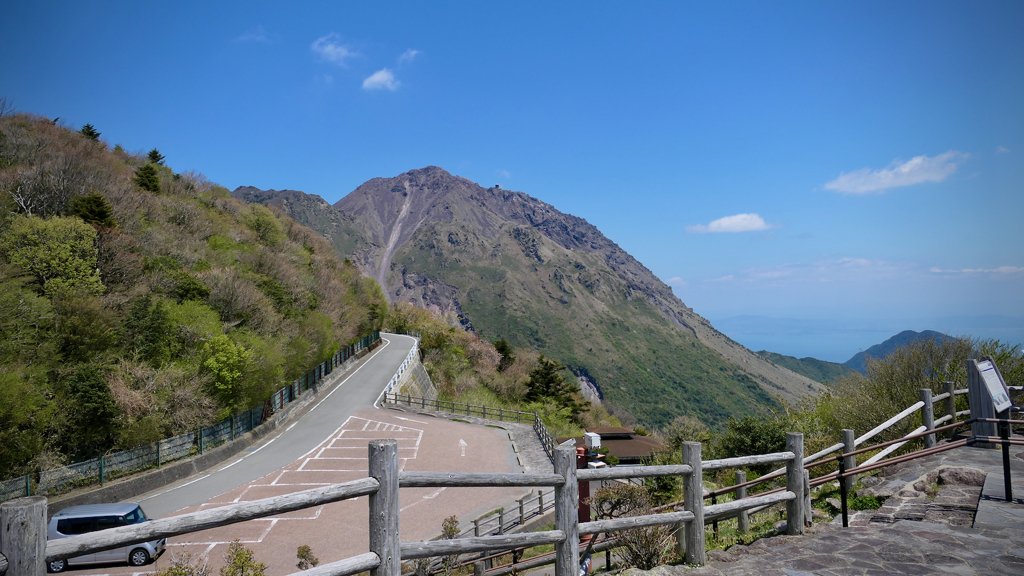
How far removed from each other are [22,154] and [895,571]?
137 ft

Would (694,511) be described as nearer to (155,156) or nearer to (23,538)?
(23,538)

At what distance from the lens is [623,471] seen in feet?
14.9

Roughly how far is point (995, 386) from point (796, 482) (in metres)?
3.91

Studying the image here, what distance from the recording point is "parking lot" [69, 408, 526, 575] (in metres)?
12.0

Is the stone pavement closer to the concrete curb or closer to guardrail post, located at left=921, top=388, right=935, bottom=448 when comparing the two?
guardrail post, located at left=921, top=388, right=935, bottom=448

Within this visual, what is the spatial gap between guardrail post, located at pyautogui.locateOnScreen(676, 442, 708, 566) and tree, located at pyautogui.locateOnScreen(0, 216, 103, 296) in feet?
75.9

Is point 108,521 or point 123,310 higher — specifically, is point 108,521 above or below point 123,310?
below

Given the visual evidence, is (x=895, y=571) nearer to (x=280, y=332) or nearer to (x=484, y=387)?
(x=280, y=332)

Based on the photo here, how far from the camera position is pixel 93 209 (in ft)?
78.9

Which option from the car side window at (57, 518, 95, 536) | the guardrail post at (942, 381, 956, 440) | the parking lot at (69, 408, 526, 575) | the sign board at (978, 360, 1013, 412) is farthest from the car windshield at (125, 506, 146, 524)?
the guardrail post at (942, 381, 956, 440)

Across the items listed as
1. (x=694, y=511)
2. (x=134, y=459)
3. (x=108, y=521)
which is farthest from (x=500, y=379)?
(x=694, y=511)

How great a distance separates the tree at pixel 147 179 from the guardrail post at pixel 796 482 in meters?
44.6

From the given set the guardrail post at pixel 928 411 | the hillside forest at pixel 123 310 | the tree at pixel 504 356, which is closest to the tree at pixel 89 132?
the hillside forest at pixel 123 310

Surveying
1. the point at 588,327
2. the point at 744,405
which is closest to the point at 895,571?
the point at 744,405
